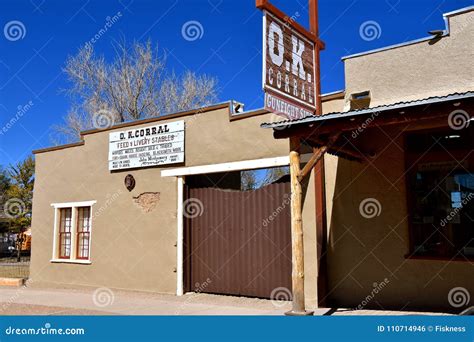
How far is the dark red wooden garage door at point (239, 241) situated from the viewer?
33.8 feet

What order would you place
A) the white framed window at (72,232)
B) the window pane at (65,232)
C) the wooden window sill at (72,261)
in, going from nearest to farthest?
the wooden window sill at (72,261) → the white framed window at (72,232) → the window pane at (65,232)

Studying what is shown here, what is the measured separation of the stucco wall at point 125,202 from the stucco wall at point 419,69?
2.03 m

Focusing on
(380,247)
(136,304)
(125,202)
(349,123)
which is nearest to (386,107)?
(349,123)

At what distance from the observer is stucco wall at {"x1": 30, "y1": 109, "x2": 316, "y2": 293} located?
1100cm

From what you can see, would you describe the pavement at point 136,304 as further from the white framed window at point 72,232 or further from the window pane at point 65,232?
the window pane at point 65,232

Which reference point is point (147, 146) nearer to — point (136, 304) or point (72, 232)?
point (72, 232)

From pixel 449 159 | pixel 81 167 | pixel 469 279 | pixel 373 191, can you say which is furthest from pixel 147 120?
pixel 469 279

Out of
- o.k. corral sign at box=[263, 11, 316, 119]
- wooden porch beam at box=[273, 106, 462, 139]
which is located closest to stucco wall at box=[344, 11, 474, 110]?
wooden porch beam at box=[273, 106, 462, 139]

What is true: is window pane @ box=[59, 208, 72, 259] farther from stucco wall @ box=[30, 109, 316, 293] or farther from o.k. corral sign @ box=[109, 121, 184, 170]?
o.k. corral sign @ box=[109, 121, 184, 170]

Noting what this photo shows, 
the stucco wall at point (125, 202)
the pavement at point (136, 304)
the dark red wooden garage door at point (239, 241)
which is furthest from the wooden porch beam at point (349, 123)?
the pavement at point (136, 304)

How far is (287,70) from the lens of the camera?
27.1ft

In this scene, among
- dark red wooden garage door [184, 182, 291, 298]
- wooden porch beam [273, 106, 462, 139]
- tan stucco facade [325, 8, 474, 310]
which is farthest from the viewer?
dark red wooden garage door [184, 182, 291, 298]

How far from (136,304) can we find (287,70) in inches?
231

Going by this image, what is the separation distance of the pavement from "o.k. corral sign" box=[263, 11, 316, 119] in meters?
3.67
